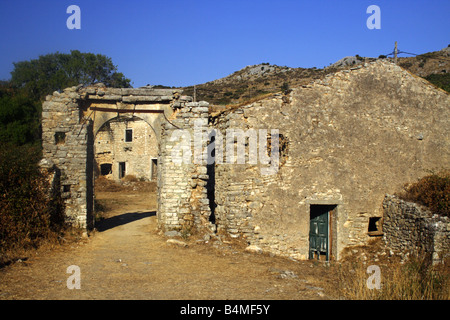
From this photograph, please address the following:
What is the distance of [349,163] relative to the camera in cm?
1147

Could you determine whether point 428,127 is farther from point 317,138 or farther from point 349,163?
point 317,138

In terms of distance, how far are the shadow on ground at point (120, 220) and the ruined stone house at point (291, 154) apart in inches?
59.2

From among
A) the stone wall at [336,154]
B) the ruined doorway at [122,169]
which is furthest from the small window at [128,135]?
the stone wall at [336,154]

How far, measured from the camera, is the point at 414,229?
1052 cm

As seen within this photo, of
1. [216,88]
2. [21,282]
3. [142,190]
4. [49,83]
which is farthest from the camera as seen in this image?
[216,88]

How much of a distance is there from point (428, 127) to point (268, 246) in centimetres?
675

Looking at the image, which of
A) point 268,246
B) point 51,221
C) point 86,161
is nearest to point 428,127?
point 268,246

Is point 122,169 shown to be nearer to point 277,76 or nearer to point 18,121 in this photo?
point 18,121

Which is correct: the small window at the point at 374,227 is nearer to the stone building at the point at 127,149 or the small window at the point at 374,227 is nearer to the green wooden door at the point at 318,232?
the green wooden door at the point at 318,232

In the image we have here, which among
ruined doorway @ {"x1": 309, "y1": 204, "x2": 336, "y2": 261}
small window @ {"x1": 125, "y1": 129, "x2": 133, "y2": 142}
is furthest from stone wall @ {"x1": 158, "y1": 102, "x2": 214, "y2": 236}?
small window @ {"x1": 125, "y1": 129, "x2": 133, "y2": 142}

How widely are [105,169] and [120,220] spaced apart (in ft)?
52.8

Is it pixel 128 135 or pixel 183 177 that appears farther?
pixel 128 135

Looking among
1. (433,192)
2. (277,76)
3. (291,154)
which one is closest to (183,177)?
(291,154)

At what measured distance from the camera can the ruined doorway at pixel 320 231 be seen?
37.9 ft
